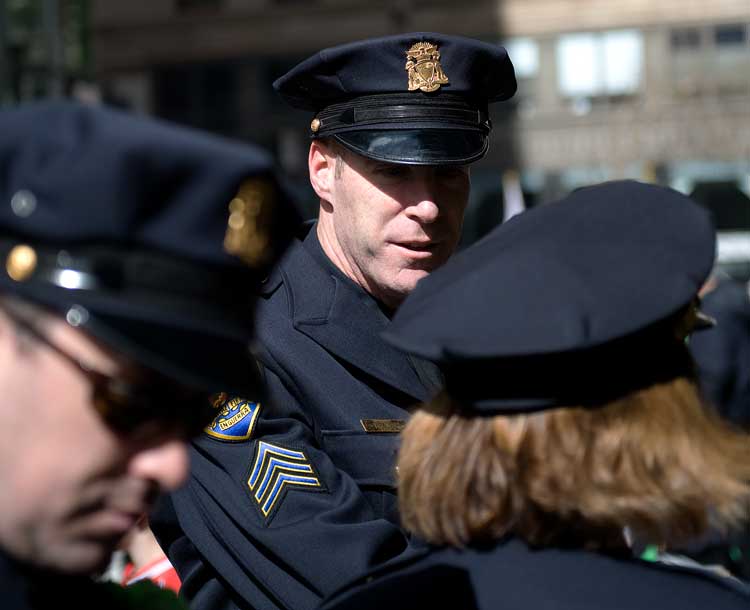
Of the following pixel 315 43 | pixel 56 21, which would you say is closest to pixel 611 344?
pixel 56 21

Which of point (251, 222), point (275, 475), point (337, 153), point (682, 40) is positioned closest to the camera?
point (251, 222)

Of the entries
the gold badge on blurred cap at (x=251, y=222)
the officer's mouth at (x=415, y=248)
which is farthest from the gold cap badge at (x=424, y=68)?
the gold badge on blurred cap at (x=251, y=222)

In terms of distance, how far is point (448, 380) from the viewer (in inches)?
69.9

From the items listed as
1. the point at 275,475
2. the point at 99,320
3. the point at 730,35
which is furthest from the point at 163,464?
the point at 730,35

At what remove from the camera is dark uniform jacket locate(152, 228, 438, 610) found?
242cm

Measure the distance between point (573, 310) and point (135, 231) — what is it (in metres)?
0.60

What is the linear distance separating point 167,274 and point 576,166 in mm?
29813

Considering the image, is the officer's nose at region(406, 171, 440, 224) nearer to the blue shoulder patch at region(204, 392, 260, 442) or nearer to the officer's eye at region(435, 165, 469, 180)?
the officer's eye at region(435, 165, 469, 180)

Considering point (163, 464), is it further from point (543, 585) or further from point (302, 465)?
point (302, 465)

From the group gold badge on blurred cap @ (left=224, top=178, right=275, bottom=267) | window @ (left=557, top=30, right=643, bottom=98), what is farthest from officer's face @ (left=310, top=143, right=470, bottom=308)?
window @ (left=557, top=30, right=643, bottom=98)

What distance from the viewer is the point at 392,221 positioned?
2867 millimetres

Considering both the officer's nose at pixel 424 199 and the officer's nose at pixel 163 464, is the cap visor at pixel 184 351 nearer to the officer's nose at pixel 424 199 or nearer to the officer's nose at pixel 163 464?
the officer's nose at pixel 163 464

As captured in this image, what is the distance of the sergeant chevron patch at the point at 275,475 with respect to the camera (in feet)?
8.06

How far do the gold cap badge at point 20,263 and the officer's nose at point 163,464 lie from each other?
0.25 meters
